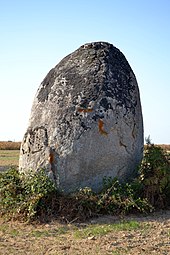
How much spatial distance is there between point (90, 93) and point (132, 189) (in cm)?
192

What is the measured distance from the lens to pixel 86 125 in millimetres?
8797

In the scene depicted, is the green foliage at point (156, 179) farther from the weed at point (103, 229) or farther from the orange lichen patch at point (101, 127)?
the weed at point (103, 229)

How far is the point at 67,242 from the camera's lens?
6684 mm

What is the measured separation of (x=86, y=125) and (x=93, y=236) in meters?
2.47

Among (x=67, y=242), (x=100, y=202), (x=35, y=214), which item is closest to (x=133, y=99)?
(x=100, y=202)

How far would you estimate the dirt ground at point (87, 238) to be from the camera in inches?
247

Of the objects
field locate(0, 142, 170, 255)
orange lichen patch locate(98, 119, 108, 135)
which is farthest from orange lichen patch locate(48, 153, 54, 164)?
field locate(0, 142, 170, 255)

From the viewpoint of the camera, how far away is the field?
629cm

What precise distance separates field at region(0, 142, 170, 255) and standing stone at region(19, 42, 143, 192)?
1.12 meters

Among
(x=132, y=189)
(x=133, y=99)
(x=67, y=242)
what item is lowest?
(x=67, y=242)

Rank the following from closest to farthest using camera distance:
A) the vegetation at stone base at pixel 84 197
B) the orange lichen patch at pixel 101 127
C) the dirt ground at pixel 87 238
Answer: the dirt ground at pixel 87 238
the vegetation at stone base at pixel 84 197
the orange lichen patch at pixel 101 127

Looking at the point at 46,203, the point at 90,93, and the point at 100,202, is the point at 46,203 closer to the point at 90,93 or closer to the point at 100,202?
the point at 100,202

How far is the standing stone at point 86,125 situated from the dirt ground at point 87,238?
1.14 m

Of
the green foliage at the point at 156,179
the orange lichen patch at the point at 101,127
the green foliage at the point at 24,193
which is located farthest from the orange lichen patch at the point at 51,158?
the green foliage at the point at 156,179
